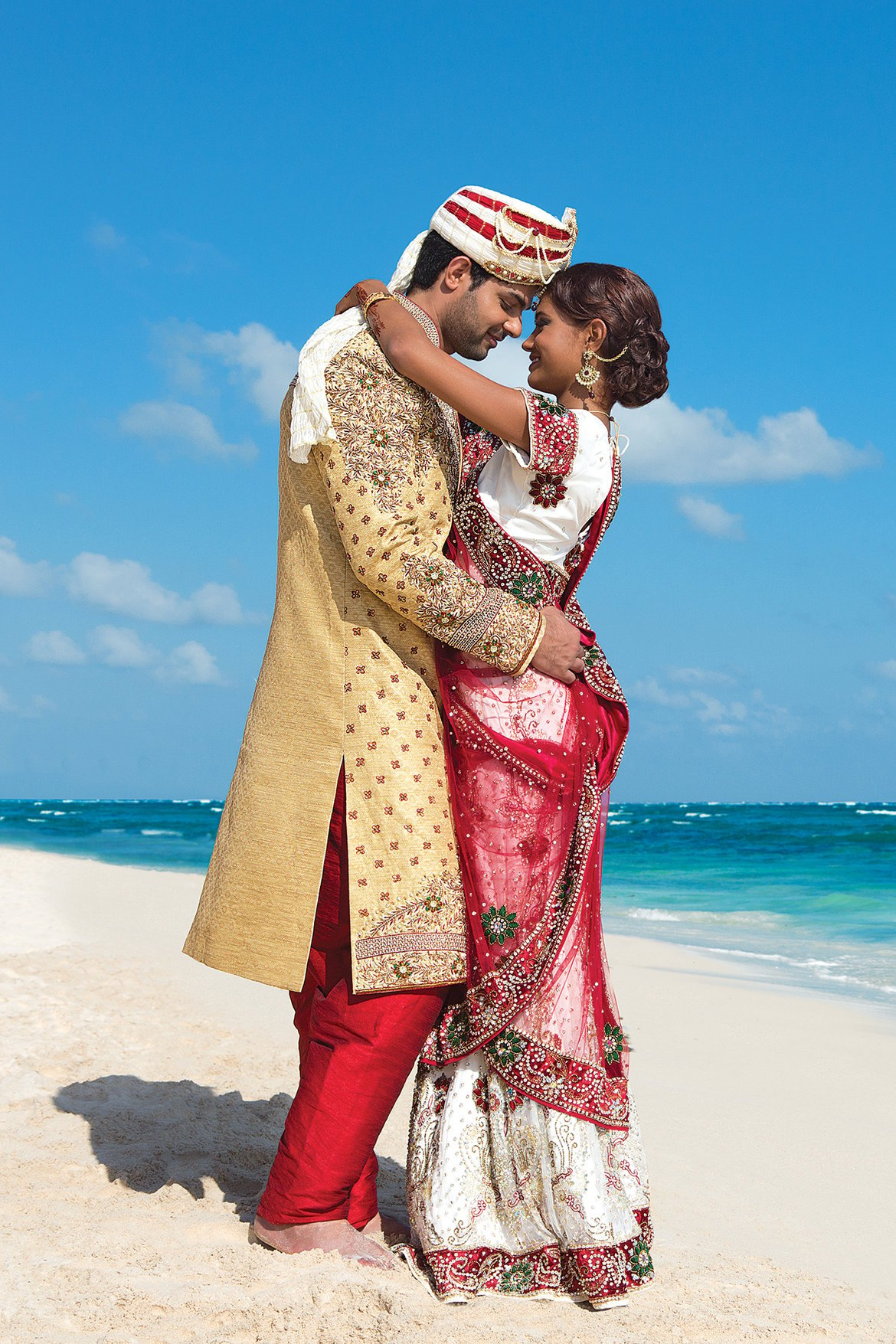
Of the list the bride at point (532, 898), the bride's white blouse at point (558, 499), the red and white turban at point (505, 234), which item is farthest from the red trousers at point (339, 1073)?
the red and white turban at point (505, 234)

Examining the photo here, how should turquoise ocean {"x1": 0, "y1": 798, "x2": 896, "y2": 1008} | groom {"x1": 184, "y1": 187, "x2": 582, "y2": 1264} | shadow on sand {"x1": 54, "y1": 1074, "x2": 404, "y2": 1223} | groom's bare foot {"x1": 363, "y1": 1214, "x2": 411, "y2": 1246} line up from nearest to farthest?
groom {"x1": 184, "y1": 187, "x2": 582, "y2": 1264}, groom's bare foot {"x1": 363, "y1": 1214, "x2": 411, "y2": 1246}, shadow on sand {"x1": 54, "y1": 1074, "x2": 404, "y2": 1223}, turquoise ocean {"x1": 0, "y1": 798, "x2": 896, "y2": 1008}

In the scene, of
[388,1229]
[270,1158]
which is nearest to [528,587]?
[388,1229]

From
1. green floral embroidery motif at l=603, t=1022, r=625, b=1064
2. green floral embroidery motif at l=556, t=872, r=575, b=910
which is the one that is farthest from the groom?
green floral embroidery motif at l=603, t=1022, r=625, b=1064

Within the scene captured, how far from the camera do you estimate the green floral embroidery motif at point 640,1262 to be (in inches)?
103

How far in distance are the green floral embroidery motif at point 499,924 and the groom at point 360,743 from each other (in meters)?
0.05

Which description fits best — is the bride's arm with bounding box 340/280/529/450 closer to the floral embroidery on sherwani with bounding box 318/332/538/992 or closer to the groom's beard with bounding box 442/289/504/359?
the floral embroidery on sherwani with bounding box 318/332/538/992

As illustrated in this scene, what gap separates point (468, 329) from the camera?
109 inches

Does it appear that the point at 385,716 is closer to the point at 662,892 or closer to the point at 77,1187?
the point at 77,1187

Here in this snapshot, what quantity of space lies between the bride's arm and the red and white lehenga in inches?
1.8

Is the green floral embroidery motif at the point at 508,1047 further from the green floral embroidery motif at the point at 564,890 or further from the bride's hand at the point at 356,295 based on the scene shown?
the bride's hand at the point at 356,295

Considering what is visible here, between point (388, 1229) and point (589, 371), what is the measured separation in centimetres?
210

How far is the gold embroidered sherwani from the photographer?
2535mm

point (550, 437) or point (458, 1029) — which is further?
point (458, 1029)

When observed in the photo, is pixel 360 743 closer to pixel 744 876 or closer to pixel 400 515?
pixel 400 515
